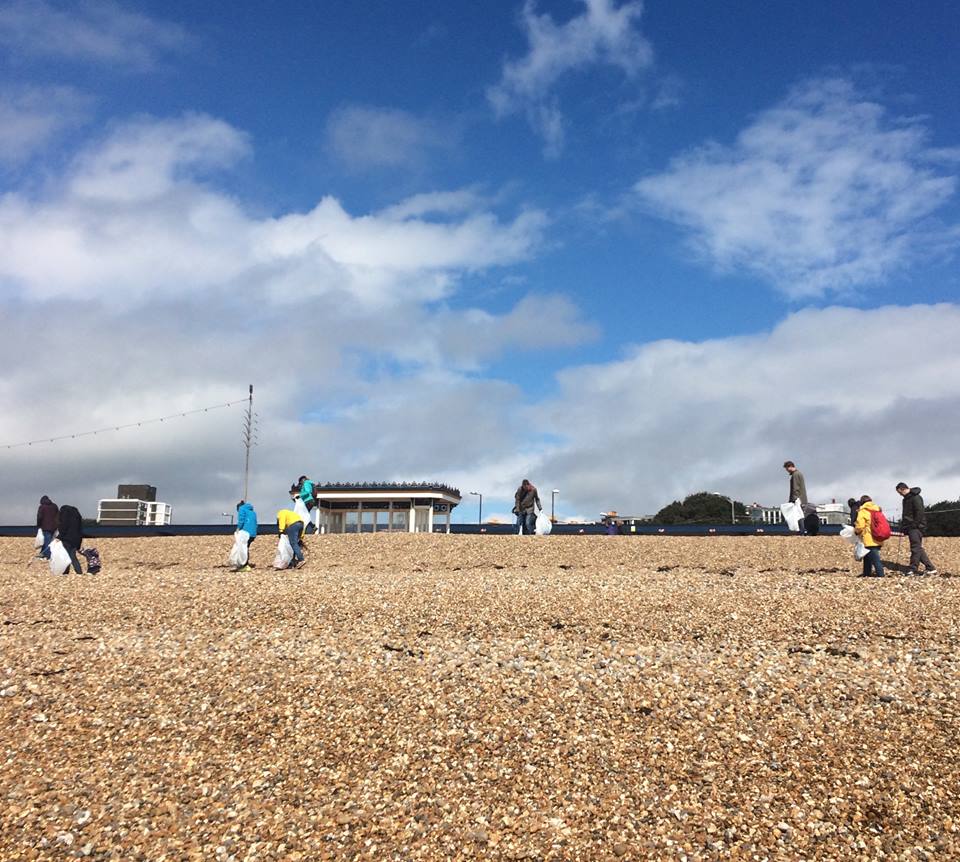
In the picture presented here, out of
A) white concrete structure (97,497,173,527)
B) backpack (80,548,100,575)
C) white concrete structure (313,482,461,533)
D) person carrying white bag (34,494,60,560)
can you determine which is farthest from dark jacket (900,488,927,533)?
white concrete structure (97,497,173,527)

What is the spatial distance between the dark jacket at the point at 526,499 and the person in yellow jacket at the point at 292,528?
31.2 ft

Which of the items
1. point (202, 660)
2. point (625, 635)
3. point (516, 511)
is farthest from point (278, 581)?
point (516, 511)

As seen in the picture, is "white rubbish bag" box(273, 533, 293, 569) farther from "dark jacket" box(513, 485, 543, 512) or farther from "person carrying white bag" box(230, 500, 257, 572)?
"dark jacket" box(513, 485, 543, 512)

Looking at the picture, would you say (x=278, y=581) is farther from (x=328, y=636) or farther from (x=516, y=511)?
(x=516, y=511)

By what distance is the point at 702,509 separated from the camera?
8331 cm

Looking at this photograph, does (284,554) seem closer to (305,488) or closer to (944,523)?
(305,488)

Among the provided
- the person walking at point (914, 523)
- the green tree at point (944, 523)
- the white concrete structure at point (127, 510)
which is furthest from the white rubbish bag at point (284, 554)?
the white concrete structure at point (127, 510)

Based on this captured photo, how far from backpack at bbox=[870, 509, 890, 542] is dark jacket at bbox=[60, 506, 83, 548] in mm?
15819

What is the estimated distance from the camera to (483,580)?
46.1 ft

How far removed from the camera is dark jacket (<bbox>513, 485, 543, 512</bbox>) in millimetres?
25155

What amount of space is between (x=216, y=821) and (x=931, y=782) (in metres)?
5.32

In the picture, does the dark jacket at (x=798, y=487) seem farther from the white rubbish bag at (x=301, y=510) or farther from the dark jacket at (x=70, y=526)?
the dark jacket at (x=70, y=526)

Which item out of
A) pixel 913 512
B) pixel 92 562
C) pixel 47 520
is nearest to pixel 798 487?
pixel 913 512

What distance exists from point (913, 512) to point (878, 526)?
133 centimetres
